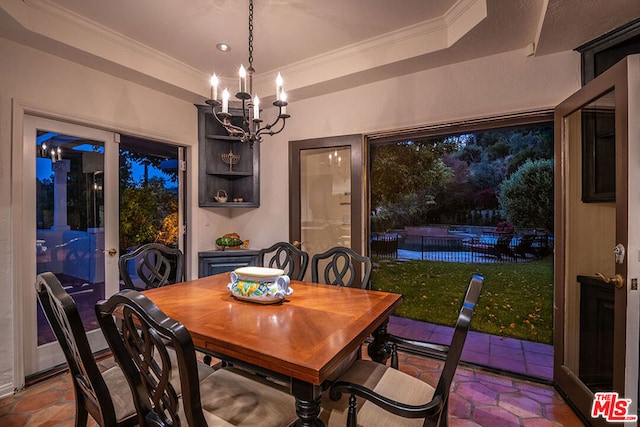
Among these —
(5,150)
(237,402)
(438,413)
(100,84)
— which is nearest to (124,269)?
(5,150)

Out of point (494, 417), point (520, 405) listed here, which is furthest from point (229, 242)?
point (520, 405)

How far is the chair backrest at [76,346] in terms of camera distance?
1.08 m

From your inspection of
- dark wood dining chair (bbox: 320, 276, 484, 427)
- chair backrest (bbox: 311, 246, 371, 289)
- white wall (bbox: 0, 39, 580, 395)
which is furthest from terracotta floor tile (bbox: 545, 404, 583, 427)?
white wall (bbox: 0, 39, 580, 395)

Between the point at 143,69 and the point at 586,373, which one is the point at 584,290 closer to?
the point at 586,373

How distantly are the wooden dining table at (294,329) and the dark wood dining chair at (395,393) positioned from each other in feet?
0.37

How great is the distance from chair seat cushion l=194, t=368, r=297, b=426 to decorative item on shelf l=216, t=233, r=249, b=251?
6.89 ft

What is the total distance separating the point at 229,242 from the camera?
11.7 feet

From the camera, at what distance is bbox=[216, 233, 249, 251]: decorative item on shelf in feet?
11.7

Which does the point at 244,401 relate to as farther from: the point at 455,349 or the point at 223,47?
the point at 223,47

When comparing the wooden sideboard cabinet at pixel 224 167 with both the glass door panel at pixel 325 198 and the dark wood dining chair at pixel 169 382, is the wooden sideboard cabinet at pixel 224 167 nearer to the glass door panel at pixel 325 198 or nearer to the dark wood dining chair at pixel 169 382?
the glass door panel at pixel 325 198

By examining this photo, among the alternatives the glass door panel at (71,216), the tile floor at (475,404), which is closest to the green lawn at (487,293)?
the tile floor at (475,404)

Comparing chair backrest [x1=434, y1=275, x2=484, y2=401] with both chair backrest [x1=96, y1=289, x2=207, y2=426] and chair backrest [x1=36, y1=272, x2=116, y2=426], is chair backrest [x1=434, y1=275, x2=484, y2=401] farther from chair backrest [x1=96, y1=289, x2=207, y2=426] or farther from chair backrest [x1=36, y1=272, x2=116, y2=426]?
chair backrest [x1=36, y1=272, x2=116, y2=426]

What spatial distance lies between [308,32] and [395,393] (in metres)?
2.53

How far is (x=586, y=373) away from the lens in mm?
2008
